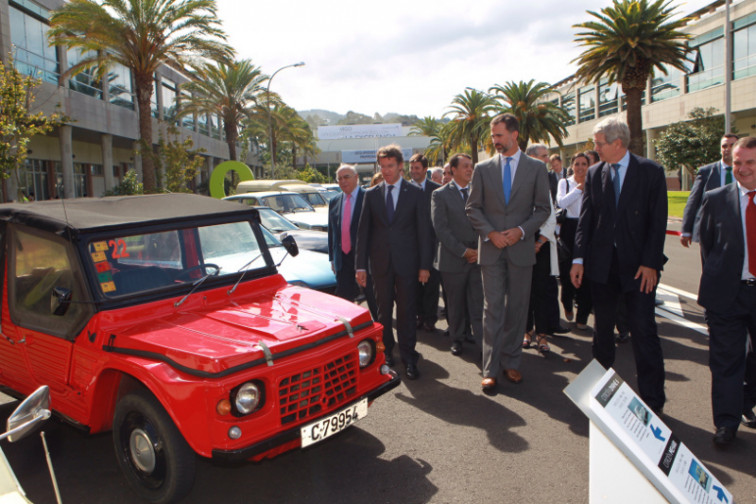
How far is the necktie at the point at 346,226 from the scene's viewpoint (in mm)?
6230

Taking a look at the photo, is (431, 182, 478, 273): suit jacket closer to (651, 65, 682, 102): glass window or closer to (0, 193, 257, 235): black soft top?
(0, 193, 257, 235): black soft top

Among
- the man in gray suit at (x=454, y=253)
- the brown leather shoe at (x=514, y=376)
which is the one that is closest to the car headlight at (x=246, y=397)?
the brown leather shoe at (x=514, y=376)

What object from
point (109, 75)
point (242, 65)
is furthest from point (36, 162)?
point (242, 65)

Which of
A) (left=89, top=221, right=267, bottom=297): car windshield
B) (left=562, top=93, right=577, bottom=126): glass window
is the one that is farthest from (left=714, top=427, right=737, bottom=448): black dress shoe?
(left=562, top=93, right=577, bottom=126): glass window

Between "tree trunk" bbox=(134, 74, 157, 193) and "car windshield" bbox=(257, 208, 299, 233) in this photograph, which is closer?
"car windshield" bbox=(257, 208, 299, 233)

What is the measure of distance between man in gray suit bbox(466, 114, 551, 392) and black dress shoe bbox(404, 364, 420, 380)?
68cm

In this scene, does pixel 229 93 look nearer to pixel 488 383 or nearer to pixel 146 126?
pixel 146 126

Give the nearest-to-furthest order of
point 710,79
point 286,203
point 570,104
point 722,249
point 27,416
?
1. point 27,416
2. point 722,249
3. point 286,203
4. point 710,79
5. point 570,104

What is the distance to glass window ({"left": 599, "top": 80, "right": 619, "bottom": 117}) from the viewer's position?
45469 mm

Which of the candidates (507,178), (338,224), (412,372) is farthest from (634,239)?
(338,224)

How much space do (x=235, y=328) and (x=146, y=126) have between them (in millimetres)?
20466

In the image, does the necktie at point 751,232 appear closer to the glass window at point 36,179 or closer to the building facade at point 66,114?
the building facade at point 66,114

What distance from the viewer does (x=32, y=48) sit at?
21.7 metres

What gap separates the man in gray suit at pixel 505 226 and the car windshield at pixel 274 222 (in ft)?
19.5
